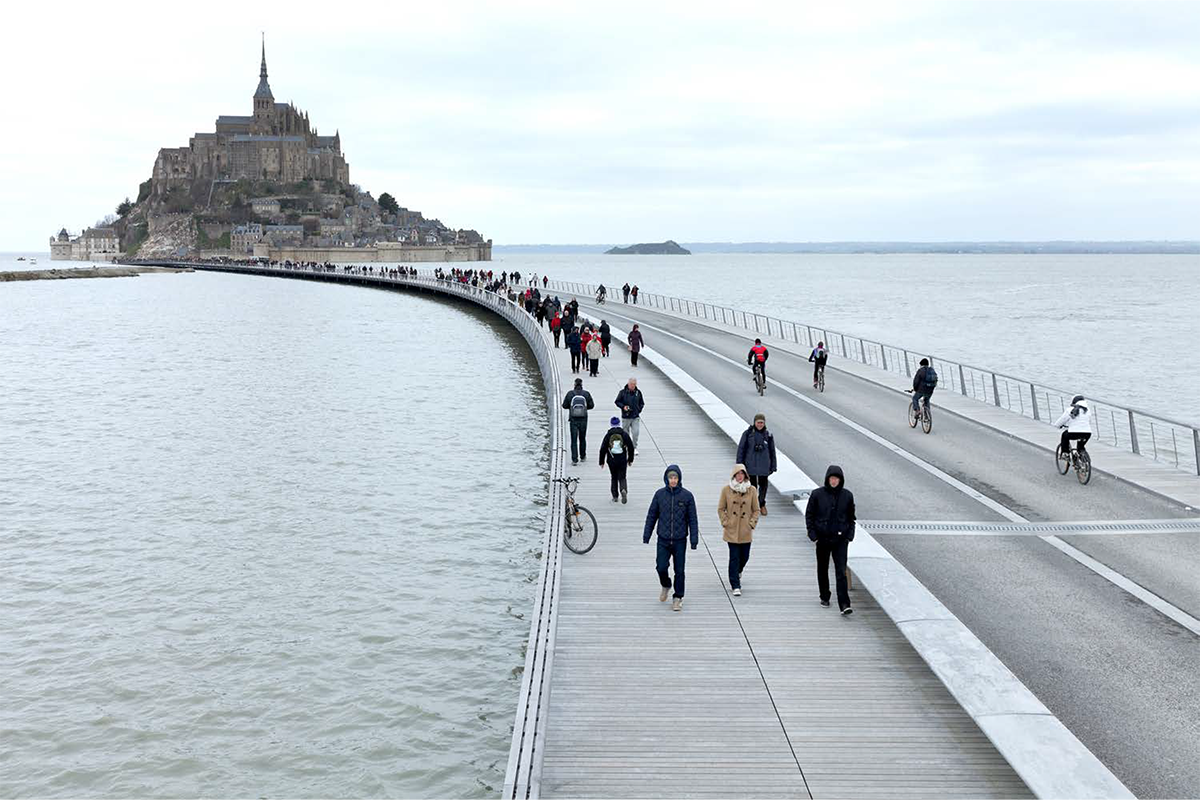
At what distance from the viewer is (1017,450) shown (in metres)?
21.3

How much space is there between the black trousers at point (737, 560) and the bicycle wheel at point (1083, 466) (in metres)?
8.52

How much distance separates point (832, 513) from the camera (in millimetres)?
11289

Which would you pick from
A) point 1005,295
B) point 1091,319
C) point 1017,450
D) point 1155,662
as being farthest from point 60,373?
point 1005,295

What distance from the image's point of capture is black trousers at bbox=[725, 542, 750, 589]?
39.9 ft

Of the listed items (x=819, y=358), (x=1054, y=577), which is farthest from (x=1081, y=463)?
(x=819, y=358)

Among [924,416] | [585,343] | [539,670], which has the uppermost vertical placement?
[585,343]

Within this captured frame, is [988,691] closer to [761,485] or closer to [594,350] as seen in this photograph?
[761,485]

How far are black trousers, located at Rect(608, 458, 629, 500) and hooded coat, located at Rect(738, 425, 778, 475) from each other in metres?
1.97

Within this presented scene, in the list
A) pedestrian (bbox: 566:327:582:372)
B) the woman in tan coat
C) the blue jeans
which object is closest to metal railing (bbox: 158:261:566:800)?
the blue jeans

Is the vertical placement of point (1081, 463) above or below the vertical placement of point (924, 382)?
below

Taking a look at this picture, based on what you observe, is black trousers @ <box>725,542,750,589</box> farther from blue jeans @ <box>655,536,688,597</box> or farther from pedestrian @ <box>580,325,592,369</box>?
pedestrian @ <box>580,325,592,369</box>

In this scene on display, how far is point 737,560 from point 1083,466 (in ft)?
28.5

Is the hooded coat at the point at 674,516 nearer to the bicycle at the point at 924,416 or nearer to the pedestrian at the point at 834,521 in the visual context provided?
the pedestrian at the point at 834,521

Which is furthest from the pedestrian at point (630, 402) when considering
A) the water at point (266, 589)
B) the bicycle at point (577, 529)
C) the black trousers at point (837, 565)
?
the black trousers at point (837, 565)
